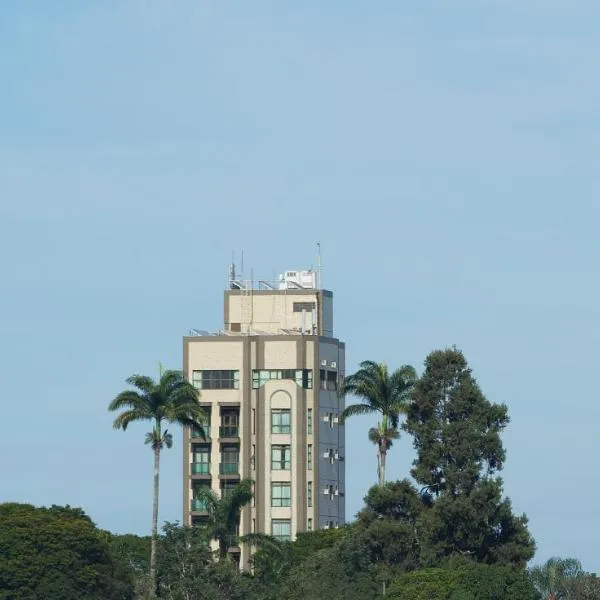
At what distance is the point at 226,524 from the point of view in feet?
495

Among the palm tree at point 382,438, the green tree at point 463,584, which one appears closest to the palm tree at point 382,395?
the palm tree at point 382,438

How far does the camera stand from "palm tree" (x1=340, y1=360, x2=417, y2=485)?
164000mm

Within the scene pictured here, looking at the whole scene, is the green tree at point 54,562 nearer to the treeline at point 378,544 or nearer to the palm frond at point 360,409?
the treeline at point 378,544

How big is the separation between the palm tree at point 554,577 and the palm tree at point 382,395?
2231 cm

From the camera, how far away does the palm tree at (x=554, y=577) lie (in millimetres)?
140000

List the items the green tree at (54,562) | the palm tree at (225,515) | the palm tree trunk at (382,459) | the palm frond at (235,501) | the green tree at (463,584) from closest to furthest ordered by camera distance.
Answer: the green tree at (463,584)
the green tree at (54,562)
the palm tree at (225,515)
the palm frond at (235,501)
the palm tree trunk at (382,459)

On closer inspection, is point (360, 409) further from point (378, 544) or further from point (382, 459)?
point (378, 544)

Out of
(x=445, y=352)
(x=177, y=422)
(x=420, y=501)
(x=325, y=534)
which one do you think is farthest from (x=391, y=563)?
(x=325, y=534)

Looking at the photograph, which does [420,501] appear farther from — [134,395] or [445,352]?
[134,395]

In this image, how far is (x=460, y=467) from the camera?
133m

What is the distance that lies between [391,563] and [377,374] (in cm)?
3238

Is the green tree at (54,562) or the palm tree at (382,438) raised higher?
the palm tree at (382,438)

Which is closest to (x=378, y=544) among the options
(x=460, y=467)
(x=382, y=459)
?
(x=460, y=467)

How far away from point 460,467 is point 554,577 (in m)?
12.5
